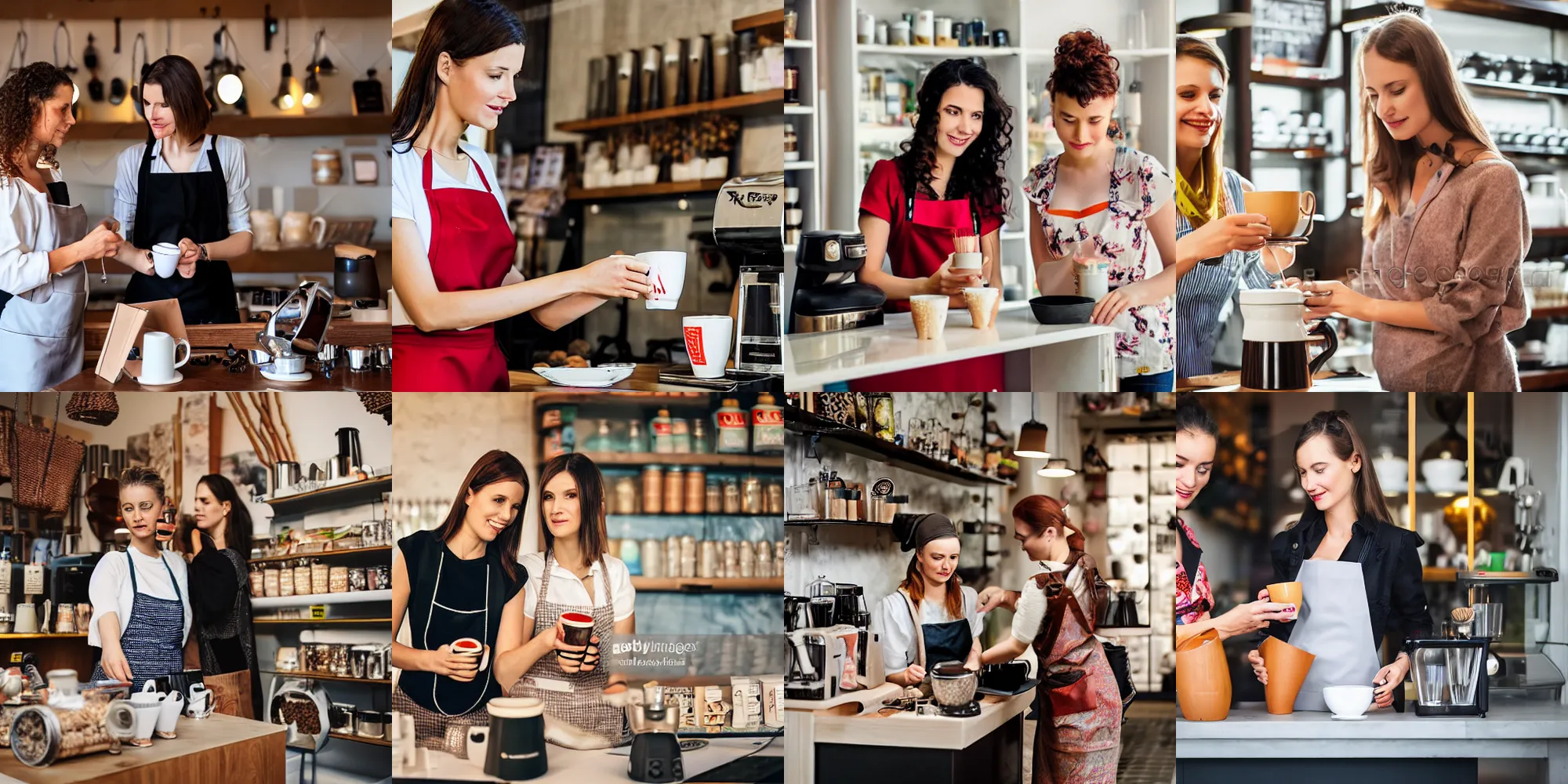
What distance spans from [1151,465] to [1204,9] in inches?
47.4

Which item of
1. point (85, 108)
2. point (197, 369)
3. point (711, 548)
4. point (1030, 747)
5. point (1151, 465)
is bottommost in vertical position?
point (1030, 747)

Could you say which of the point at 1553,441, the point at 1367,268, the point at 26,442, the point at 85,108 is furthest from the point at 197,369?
the point at 1553,441

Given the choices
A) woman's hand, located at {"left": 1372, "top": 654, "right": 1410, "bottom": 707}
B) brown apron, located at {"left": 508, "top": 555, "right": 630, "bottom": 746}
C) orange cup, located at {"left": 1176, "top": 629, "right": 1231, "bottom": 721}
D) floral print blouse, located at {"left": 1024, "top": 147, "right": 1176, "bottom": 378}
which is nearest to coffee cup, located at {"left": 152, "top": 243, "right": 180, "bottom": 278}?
Answer: brown apron, located at {"left": 508, "top": 555, "right": 630, "bottom": 746}

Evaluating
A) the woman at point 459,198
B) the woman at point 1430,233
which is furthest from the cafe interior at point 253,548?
the woman at point 1430,233

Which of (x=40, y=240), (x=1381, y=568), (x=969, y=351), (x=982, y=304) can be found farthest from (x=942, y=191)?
(x=40, y=240)

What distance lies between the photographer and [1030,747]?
3.39 metres

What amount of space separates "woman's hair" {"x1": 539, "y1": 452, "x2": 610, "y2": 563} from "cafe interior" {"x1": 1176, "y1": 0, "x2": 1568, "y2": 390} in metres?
1.69

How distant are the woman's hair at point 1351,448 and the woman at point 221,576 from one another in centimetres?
290

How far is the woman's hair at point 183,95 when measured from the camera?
342 centimetres

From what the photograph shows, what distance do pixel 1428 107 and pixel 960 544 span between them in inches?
66.2

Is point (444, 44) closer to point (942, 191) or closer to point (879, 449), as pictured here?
point (942, 191)

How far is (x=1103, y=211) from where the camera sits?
3.24 metres

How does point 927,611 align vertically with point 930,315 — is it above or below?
below

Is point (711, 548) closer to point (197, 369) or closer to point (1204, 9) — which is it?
point (197, 369)
